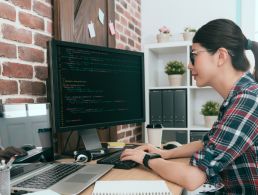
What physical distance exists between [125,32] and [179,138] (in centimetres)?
103

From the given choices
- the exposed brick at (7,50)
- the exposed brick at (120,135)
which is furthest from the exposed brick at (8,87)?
the exposed brick at (120,135)

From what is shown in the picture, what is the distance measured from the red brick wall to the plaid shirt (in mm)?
794

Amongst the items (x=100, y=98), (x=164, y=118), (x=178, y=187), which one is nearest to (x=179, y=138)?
(x=164, y=118)

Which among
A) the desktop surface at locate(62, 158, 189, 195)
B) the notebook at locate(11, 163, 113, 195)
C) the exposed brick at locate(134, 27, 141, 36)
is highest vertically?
the exposed brick at locate(134, 27, 141, 36)

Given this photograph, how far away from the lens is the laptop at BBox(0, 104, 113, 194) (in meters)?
0.89

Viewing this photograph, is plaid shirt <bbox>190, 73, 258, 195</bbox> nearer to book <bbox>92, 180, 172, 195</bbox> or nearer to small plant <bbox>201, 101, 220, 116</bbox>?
book <bbox>92, 180, 172, 195</bbox>

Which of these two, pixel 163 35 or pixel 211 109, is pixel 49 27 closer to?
pixel 163 35

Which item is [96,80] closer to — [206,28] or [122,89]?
[122,89]

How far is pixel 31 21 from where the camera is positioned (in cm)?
131

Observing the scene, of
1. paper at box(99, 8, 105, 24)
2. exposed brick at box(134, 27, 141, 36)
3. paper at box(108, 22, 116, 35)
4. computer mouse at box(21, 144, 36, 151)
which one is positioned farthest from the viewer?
exposed brick at box(134, 27, 141, 36)

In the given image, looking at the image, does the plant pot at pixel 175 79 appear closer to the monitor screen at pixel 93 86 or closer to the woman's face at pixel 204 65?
the monitor screen at pixel 93 86

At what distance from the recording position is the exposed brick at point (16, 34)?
1.16 meters

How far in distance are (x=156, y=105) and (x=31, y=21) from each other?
1.37 metres

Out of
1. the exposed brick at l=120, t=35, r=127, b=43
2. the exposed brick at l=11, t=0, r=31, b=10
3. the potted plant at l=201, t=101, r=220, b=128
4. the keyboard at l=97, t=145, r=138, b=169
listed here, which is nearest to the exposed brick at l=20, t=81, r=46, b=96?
the exposed brick at l=11, t=0, r=31, b=10
